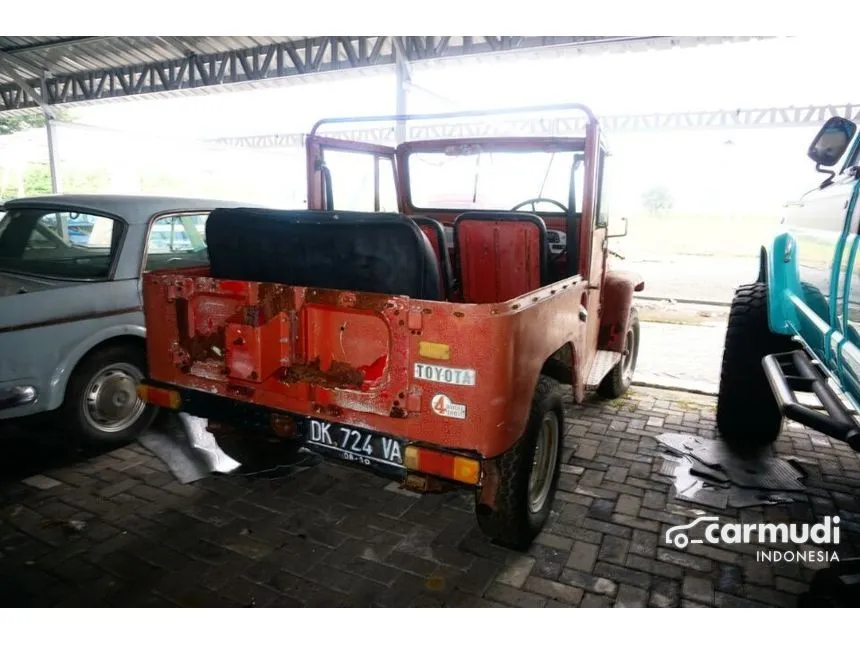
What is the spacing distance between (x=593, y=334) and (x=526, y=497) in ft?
5.62

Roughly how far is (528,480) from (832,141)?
230 cm

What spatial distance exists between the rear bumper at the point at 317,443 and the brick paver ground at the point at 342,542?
0.53 m

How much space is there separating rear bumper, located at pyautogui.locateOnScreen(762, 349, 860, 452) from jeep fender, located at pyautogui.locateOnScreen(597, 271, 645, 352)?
4.13 feet

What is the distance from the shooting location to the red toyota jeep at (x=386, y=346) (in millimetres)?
2137

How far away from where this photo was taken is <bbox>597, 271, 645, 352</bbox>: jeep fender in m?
4.45

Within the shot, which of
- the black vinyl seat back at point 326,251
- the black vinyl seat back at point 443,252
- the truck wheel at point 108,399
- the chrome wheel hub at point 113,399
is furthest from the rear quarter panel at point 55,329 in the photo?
the black vinyl seat back at point 443,252

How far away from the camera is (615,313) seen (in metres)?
4.46

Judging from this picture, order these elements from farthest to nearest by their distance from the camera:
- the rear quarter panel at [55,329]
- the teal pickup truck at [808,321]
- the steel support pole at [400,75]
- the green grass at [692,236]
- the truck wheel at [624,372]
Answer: the green grass at [692,236], the steel support pole at [400,75], the truck wheel at [624,372], the rear quarter panel at [55,329], the teal pickup truck at [808,321]

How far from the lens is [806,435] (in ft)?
13.8

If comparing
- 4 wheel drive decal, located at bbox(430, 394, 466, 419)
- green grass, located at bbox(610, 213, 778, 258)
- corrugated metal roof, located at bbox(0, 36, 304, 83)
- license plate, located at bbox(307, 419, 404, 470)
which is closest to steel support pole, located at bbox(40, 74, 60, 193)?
corrugated metal roof, located at bbox(0, 36, 304, 83)

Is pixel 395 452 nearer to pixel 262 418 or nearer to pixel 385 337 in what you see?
pixel 385 337

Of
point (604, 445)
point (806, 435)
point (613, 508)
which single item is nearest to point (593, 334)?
point (604, 445)

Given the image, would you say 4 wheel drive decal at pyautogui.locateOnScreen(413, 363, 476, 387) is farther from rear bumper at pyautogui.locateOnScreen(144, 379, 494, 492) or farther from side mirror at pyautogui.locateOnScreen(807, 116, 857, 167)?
side mirror at pyautogui.locateOnScreen(807, 116, 857, 167)

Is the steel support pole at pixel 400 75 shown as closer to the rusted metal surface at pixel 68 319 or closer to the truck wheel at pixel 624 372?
the truck wheel at pixel 624 372
